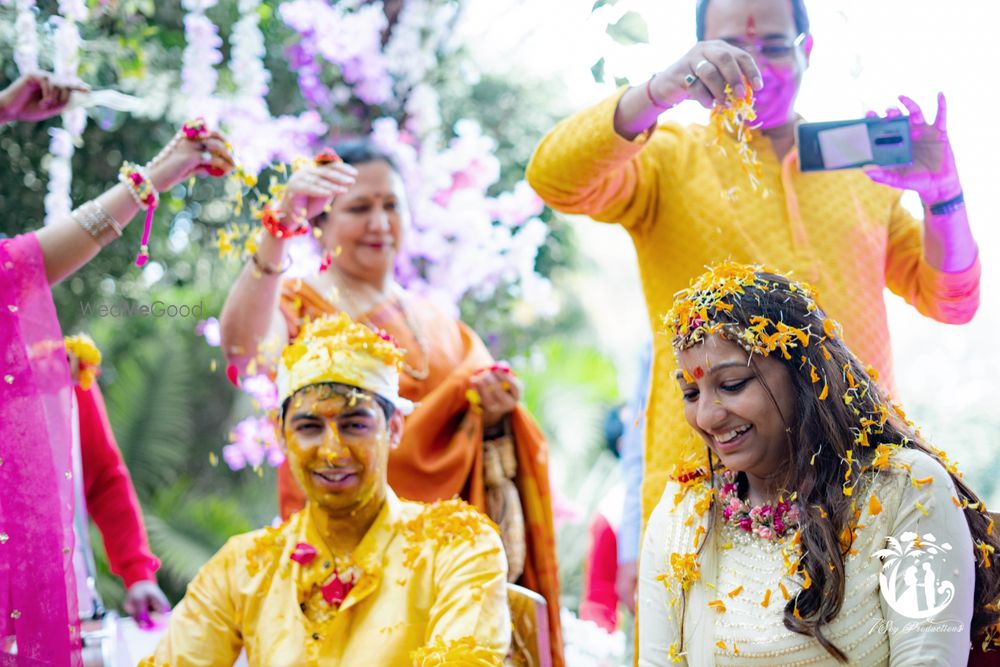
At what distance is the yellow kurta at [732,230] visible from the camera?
2.53m

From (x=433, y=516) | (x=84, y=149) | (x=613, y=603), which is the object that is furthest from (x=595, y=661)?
(x=84, y=149)

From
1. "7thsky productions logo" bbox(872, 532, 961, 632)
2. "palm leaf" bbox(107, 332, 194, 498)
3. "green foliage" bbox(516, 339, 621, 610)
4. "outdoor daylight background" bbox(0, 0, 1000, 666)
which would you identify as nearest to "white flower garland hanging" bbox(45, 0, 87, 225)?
"outdoor daylight background" bbox(0, 0, 1000, 666)

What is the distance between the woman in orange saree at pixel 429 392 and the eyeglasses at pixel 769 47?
3.74 feet

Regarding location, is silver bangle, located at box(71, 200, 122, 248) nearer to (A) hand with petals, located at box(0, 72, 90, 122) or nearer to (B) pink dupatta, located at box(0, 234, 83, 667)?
(B) pink dupatta, located at box(0, 234, 83, 667)

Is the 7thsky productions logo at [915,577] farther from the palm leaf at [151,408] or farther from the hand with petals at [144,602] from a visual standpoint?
the palm leaf at [151,408]

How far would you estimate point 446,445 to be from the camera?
3273 mm

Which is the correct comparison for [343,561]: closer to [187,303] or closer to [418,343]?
[418,343]

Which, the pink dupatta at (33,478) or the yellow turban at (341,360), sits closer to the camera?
the pink dupatta at (33,478)

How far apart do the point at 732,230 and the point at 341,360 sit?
37.4 inches

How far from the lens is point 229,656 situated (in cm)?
261

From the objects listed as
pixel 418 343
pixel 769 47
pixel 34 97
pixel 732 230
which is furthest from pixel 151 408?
pixel 769 47

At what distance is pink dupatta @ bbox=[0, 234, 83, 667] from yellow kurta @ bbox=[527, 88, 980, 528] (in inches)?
44.2

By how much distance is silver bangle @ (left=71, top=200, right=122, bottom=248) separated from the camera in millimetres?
2576

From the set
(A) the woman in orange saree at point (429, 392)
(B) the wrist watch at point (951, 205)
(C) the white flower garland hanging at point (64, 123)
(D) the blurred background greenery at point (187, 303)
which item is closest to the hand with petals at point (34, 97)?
(C) the white flower garland hanging at point (64, 123)
